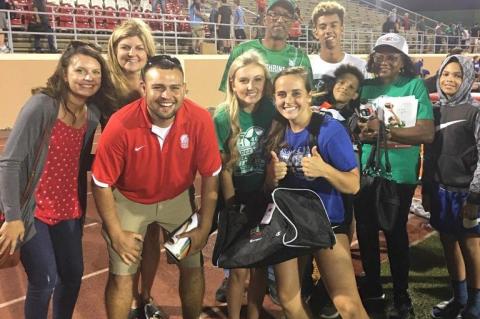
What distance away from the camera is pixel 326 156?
2324mm

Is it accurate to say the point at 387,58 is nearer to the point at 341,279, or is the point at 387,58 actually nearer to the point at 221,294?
the point at 341,279

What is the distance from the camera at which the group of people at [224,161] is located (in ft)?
7.64

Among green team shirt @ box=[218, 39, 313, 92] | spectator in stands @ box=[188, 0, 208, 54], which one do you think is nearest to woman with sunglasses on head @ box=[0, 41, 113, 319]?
green team shirt @ box=[218, 39, 313, 92]

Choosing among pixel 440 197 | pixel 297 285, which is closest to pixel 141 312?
pixel 297 285

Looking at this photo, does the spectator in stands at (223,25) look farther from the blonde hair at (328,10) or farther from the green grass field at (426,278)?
the blonde hair at (328,10)

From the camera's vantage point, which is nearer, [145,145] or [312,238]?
[312,238]

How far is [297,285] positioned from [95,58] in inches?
62.9

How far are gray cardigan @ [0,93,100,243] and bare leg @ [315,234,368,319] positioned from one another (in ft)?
4.77

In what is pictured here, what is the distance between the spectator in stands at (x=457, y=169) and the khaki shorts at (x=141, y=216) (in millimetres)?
1550

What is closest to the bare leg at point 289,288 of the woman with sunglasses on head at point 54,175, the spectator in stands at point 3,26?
the woman with sunglasses on head at point 54,175

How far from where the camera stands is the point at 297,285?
2449 mm

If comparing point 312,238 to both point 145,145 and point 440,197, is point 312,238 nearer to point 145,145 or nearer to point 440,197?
point 145,145

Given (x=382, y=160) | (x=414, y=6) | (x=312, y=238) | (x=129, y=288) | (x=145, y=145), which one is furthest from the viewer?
(x=414, y=6)

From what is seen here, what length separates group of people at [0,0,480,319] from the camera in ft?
7.64
